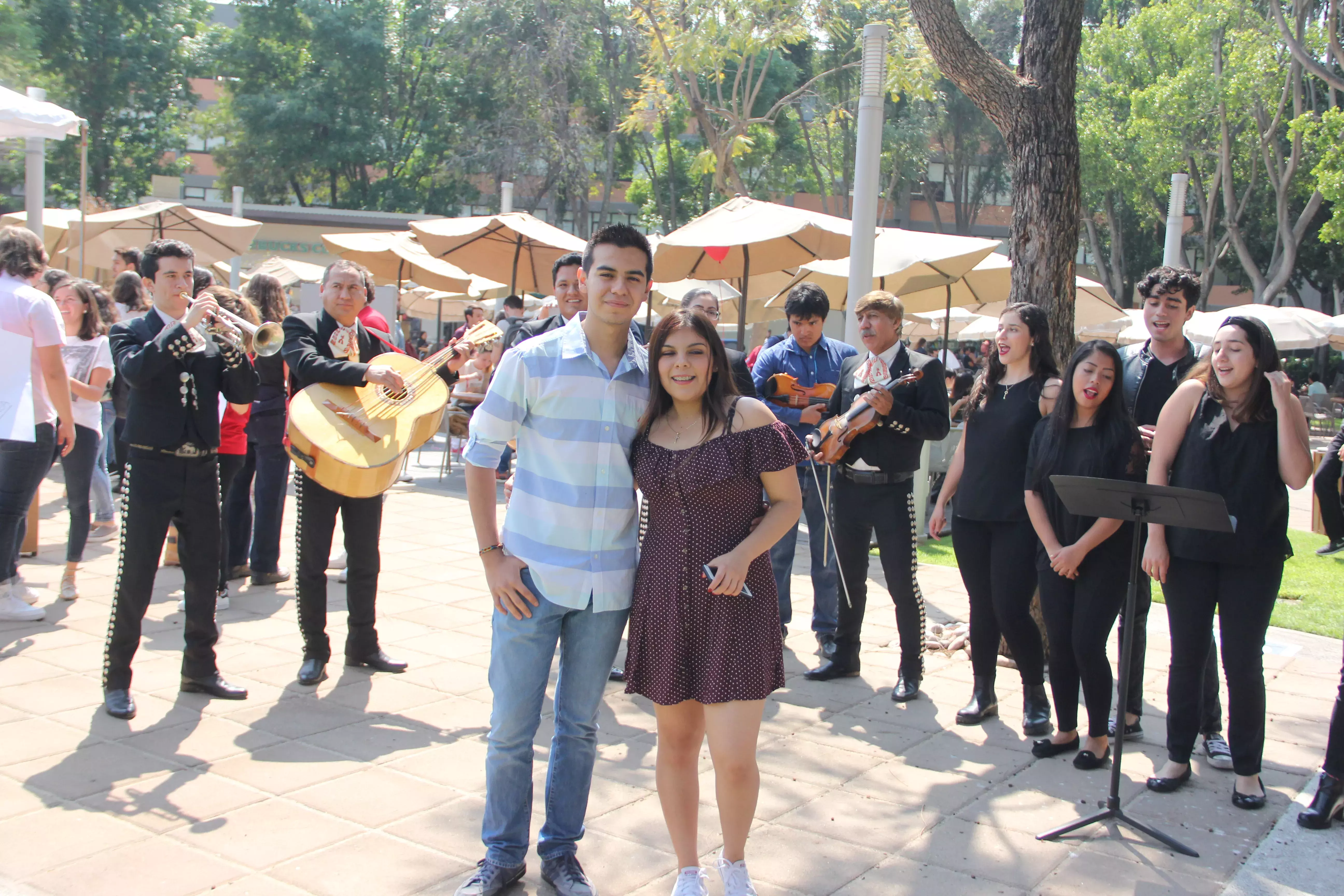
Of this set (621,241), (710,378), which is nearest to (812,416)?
(710,378)

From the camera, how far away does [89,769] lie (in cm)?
404

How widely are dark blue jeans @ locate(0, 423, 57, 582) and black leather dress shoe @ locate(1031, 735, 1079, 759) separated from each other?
17.2 feet

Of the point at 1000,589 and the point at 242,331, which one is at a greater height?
the point at 242,331

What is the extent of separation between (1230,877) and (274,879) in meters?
3.00

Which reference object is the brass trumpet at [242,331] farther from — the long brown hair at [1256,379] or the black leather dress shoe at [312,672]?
the long brown hair at [1256,379]

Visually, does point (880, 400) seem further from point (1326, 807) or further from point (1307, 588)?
point (1307, 588)

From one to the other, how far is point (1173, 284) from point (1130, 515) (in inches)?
58.3

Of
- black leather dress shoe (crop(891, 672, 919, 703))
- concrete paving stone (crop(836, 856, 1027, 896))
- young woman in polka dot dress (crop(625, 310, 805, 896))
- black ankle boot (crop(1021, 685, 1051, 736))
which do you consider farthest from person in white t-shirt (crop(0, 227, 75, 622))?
black ankle boot (crop(1021, 685, 1051, 736))

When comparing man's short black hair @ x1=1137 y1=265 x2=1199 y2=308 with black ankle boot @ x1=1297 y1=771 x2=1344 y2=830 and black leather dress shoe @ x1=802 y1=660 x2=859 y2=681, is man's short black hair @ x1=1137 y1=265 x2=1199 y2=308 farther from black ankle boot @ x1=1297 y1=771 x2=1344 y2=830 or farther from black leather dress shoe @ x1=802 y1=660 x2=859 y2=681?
black leather dress shoe @ x1=802 y1=660 x2=859 y2=681

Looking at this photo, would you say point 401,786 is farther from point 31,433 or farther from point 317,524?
point 31,433

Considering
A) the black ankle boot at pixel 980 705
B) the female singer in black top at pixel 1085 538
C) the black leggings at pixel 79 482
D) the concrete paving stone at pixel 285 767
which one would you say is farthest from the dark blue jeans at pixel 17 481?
the female singer in black top at pixel 1085 538

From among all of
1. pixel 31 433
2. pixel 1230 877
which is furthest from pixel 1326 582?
pixel 31 433

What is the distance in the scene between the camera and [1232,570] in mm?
4102

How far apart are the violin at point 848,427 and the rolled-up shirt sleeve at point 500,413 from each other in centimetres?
241
